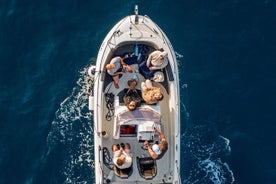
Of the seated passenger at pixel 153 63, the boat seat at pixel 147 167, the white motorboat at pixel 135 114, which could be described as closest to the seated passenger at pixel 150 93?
the white motorboat at pixel 135 114

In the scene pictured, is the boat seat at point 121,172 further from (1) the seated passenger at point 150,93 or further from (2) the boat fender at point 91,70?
(2) the boat fender at point 91,70

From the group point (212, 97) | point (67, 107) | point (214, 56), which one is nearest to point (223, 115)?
point (212, 97)

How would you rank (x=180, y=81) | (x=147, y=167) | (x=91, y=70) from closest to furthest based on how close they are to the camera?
(x=147, y=167)
(x=91, y=70)
(x=180, y=81)

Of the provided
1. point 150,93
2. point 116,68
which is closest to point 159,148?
point 150,93

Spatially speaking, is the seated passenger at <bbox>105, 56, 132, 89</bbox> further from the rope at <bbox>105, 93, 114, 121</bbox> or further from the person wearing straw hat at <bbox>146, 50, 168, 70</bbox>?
the person wearing straw hat at <bbox>146, 50, 168, 70</bbox>

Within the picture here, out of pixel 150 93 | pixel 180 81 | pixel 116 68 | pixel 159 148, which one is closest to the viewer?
pixel 159 148

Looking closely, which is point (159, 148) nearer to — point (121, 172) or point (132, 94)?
point (121, 172)
